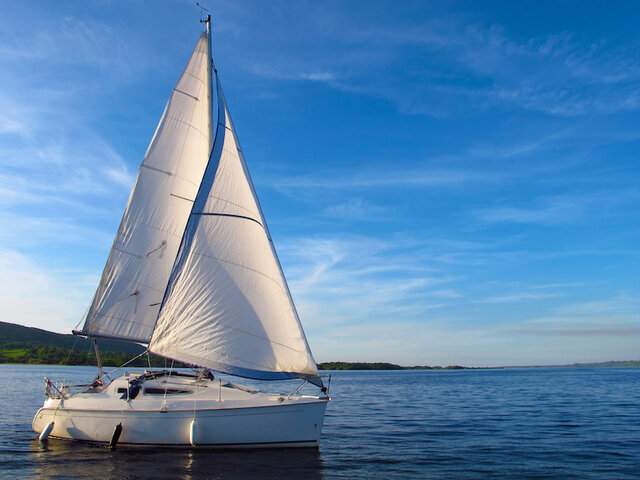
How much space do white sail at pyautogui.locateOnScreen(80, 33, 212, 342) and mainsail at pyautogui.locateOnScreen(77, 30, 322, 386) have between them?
1.7 inches

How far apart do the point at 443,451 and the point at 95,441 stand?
45.7ft

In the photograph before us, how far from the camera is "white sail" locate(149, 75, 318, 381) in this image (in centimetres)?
1712

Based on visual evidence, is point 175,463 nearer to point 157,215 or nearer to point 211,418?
point 211,418

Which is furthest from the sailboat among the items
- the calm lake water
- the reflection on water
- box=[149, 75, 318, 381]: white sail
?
the calm lake water

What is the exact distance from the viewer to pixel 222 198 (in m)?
18.9

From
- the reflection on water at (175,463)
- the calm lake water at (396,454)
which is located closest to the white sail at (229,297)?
the reflection on water at (175,463)

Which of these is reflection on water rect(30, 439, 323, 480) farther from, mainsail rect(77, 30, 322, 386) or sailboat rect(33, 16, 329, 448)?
mainsail rect(77, 30, 322, 386)

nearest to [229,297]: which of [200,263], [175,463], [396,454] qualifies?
[200,263]

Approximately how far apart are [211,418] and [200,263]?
5771 mm

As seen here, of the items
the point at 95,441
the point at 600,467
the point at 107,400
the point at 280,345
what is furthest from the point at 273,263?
the point at 600,467

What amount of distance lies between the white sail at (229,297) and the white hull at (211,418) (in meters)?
1.23

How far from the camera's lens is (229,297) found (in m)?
17.7

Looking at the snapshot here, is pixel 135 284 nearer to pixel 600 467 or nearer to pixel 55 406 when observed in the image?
pixel 55 406

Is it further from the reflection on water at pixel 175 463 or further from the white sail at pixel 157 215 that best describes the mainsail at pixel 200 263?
the reflection on water at pixel 175 463
